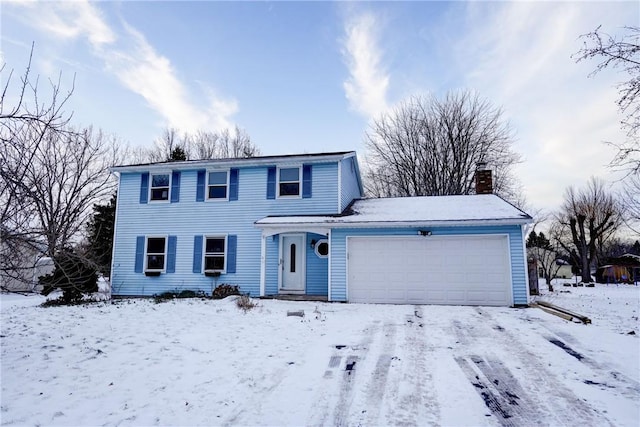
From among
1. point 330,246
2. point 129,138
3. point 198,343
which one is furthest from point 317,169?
point 129,138

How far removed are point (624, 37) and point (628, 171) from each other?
2.46 meters

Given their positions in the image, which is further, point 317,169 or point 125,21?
point 317,169

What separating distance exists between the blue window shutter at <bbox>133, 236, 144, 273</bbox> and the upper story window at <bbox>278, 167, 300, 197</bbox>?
19.7 feet

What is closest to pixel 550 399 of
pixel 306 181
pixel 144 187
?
pixel 306 181

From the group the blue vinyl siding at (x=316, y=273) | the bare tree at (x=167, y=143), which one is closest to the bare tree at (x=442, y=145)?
the blue vinyl siding at (x=316, y=273)

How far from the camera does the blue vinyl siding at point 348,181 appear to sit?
13.1 metres

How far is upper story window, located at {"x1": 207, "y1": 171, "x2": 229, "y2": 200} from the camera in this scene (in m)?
13.6

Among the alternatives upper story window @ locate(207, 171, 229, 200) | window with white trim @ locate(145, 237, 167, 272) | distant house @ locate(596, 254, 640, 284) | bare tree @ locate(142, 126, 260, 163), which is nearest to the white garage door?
upper story window @ locate(207, 171, 229, 200)

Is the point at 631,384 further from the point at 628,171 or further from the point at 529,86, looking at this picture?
the point at 529,86

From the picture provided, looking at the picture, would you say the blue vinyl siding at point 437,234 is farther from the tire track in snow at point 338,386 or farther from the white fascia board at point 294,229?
the tire track in snow at point 338,386

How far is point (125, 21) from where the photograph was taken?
9.05 meters

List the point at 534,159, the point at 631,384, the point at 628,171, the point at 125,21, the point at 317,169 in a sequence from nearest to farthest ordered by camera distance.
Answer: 1. the point at 631,384
2. the point at 628,171
3. the point at 125,21
4. the point at 317,169
5. the point at 534,159

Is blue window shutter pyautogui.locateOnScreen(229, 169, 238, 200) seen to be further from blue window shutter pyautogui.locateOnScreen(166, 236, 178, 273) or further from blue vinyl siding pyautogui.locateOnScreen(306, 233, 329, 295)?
blue vinyl siding pyautogui.locateOnScreen(306, 233, 329, 295)

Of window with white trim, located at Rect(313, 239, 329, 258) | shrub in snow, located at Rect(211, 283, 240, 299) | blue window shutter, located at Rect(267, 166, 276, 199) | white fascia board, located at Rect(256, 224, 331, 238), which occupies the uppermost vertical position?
blue window shutter, located at Rect(267, 166, 276, 199)
